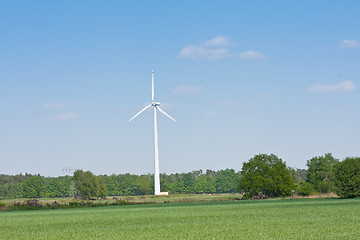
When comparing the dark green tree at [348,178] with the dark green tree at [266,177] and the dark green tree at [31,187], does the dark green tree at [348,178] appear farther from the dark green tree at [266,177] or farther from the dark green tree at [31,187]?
the dark green tree at [31,187]

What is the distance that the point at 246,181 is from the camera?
339 feet

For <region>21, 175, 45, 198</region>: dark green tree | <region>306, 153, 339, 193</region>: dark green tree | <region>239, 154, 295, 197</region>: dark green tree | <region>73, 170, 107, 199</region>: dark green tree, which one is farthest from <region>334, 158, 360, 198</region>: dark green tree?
Result: <region>21, 175, 45, 198</region>: dark green tree

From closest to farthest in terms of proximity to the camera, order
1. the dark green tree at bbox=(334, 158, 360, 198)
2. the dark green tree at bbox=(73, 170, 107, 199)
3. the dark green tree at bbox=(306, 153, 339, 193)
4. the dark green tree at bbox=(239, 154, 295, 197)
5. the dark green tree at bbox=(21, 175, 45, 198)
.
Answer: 1. the dark green tree at bbox=(334, 158, 360, 198)
2. the dark green tree at bbox=(239, 154, 295, 197)
3. the dark green tree at bbox=(306, 153, 339, 193)
4. the dark green tree at bbox=(73, 170, 107, 199)
5. the dark green tree at bbox=(21, 175, 45, 198)

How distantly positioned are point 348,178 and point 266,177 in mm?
21311

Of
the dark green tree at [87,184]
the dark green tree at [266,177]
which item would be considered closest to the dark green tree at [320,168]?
the dark green tree at [266,177]

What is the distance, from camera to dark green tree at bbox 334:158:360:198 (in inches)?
3265

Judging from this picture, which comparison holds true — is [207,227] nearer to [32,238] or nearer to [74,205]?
[32,238]

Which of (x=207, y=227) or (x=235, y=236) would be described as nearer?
(x=235, y=236)

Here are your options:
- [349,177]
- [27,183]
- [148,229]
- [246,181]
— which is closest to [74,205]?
[246,181]

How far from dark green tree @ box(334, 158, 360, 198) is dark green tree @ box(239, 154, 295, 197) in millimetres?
17810

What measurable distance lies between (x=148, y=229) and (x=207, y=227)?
3759 millimetres

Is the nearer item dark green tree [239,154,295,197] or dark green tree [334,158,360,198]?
dark green tree [334,158,360,198]

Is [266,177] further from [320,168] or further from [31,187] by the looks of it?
[31,187]

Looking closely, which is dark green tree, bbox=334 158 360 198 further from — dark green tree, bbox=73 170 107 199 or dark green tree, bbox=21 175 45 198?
dark green tree, bbox=21 175 45 198
